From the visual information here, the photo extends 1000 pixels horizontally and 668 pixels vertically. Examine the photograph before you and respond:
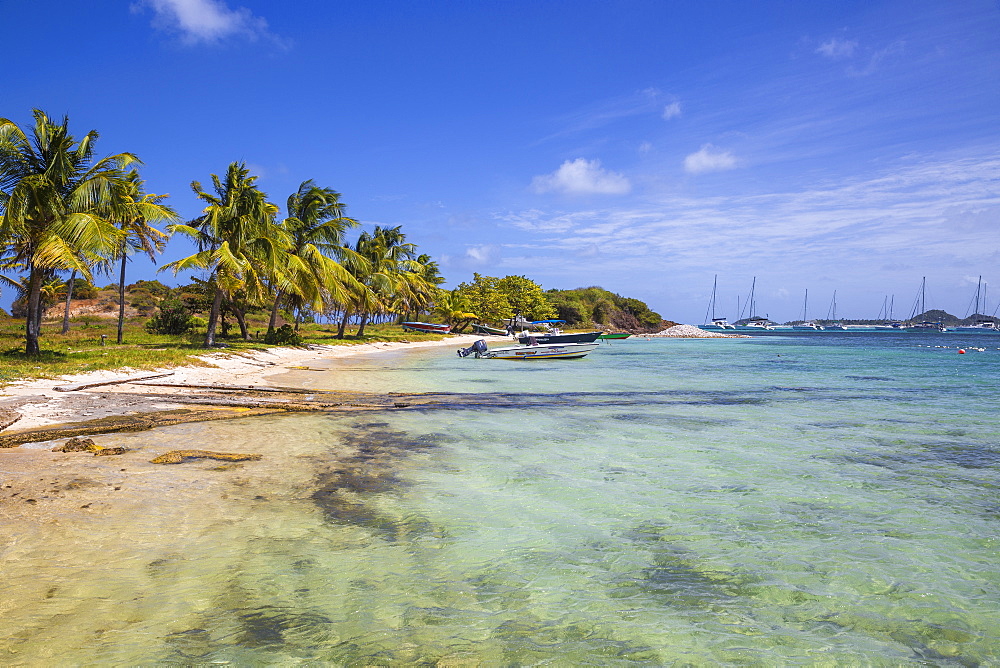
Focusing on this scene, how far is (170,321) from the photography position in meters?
30.5

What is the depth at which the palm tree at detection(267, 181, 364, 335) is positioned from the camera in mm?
30109

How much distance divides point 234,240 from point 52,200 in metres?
10.4

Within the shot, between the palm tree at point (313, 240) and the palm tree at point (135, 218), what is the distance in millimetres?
6185

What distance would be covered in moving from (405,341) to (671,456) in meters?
41.1

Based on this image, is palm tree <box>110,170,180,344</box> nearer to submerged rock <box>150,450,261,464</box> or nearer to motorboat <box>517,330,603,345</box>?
submerged rock <box>150,450,261,464</box>

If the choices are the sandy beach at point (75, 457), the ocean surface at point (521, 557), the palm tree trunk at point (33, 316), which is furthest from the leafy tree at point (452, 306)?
the ocean surface at point (521, 557)

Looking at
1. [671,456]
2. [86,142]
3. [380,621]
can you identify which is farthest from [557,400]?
[86,142]

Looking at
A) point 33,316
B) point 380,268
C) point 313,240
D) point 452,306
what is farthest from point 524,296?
point 33,316

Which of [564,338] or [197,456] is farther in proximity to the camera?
[564,338]

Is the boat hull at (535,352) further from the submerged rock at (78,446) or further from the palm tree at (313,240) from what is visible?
the submerged rock at (78,446)

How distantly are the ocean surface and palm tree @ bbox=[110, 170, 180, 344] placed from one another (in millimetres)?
11031

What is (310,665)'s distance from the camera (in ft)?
9.93

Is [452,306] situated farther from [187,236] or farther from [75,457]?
[75,457]

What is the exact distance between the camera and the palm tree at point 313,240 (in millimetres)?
30109
